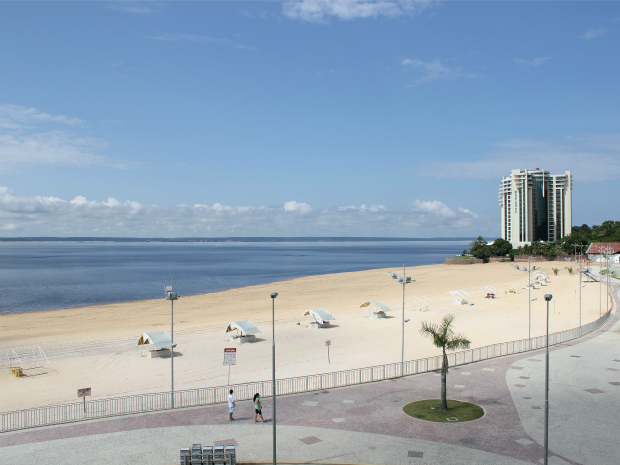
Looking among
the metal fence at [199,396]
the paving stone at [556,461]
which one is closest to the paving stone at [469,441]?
the paving stone at [556,461]

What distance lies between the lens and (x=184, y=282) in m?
98.1

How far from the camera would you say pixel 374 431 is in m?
18.3

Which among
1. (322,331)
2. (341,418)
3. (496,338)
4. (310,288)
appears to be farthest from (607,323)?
(310,288)

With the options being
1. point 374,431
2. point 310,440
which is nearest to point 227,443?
point 310,440

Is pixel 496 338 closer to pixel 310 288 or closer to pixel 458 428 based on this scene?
pixel 458 428

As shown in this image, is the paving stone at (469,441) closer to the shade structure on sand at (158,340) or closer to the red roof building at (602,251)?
the shade structure on sand at (158,340)

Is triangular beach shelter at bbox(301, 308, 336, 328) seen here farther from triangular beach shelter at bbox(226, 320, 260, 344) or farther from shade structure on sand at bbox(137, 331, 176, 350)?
shade structure on sand at bbox(137, 331, 176, 350)

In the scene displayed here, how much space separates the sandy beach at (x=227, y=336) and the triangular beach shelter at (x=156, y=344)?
28.8 inches

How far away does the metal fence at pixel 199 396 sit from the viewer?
20750 millimetres

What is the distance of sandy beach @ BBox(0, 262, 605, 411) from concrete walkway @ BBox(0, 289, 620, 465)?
6.16 m

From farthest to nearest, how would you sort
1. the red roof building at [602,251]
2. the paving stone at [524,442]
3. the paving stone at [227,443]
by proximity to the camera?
1. the red roof building at [602,251]
2. the paving stone at [227,443]
3. the paving stone at [524,442]

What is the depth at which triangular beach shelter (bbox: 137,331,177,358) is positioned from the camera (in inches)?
1267

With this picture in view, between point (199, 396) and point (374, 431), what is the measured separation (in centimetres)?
1001

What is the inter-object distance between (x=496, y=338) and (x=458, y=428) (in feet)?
67.6
